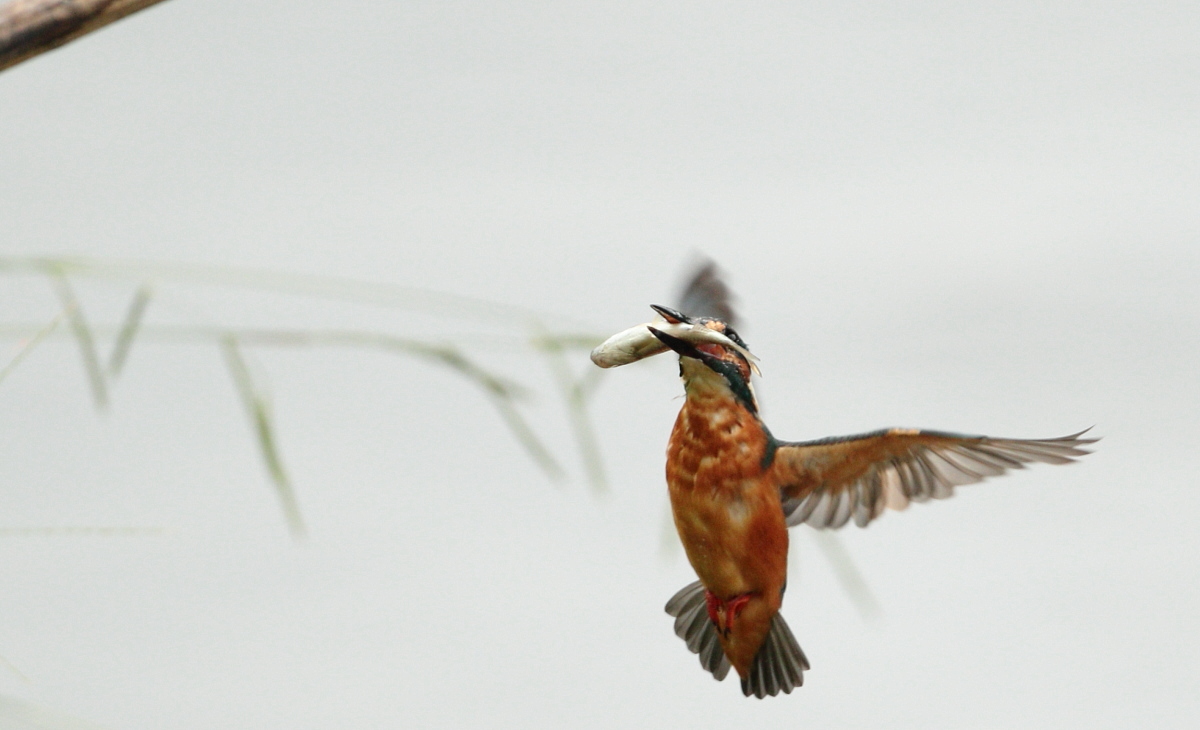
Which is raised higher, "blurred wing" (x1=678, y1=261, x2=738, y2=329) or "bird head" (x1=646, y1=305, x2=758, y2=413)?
"blurred wing" (x1=678, y1=261, x2=738, y2=329)

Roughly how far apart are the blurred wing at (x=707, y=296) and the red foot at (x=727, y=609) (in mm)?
92

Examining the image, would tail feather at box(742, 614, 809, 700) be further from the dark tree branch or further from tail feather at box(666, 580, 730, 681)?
the dark tree branch

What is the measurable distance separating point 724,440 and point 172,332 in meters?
0.34

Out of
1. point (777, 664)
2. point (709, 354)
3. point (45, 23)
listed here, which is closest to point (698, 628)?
point (777, 664)

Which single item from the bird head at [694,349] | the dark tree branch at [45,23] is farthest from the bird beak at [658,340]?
the dark tree branch at [45,23]

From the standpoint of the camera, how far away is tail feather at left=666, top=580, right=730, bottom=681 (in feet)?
1.73

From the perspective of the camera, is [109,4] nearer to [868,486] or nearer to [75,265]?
[75,265]

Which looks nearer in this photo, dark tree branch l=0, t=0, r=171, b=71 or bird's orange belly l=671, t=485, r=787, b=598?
bird's orange belly l=671, t=485, r=787, b=598

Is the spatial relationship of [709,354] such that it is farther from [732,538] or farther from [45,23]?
[45,23]

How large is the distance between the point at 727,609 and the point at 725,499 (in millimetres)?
43

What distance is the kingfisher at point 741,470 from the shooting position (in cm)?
45

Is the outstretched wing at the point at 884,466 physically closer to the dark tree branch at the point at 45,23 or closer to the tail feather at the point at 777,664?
the tail feather at the point at 777,664

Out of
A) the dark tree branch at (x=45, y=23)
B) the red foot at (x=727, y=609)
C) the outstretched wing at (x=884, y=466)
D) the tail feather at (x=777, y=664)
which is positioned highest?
the dark tree branch at (x=45, y=23)

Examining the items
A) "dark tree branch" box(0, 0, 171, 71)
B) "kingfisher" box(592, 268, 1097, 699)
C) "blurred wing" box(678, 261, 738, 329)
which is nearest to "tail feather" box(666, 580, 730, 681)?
"kingfisher" box(592, 268, 1097, 699)
